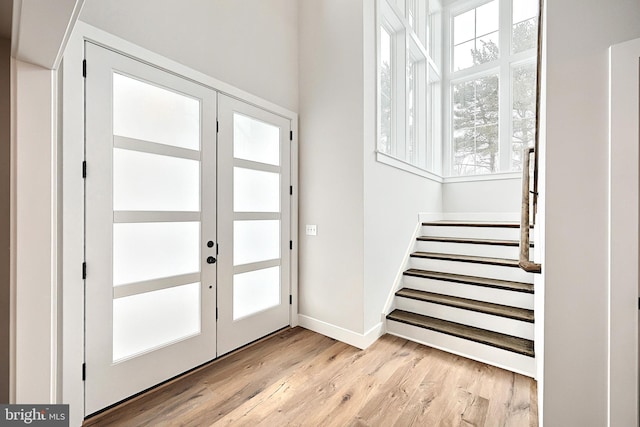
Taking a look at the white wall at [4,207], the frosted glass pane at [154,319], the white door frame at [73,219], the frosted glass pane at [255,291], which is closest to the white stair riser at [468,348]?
the frosted glass pane at [255,291]

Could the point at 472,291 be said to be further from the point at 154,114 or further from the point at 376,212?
the point at 154,114

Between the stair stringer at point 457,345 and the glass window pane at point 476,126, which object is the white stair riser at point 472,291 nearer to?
the stair stringer at point 457,345

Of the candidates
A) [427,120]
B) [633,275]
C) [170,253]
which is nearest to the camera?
[633,275]

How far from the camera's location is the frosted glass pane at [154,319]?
5.90 ft

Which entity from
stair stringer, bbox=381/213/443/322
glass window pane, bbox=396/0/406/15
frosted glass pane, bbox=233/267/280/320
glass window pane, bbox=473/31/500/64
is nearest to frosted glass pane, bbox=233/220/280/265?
frosted glass pane, bbox=233/267/280/320

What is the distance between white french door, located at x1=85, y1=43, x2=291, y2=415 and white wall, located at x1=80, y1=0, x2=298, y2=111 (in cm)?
19

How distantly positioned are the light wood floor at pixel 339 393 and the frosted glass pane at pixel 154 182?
50.3 inches

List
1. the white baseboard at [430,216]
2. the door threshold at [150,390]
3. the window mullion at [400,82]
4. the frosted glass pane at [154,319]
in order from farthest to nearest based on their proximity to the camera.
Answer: the white baseboard at [430,216], the window mullion at [400,82], the frosted glass pane at [154,319], the door threshold at [150,390]

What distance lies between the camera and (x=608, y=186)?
104cm

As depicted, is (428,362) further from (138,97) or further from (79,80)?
(79,80)

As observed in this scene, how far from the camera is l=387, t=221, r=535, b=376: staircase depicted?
2.24 meters

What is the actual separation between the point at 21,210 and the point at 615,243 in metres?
2.33

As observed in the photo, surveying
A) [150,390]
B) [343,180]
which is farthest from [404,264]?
[150,390]

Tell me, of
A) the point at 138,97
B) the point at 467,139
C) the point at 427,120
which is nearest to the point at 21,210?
the point at 138,97
